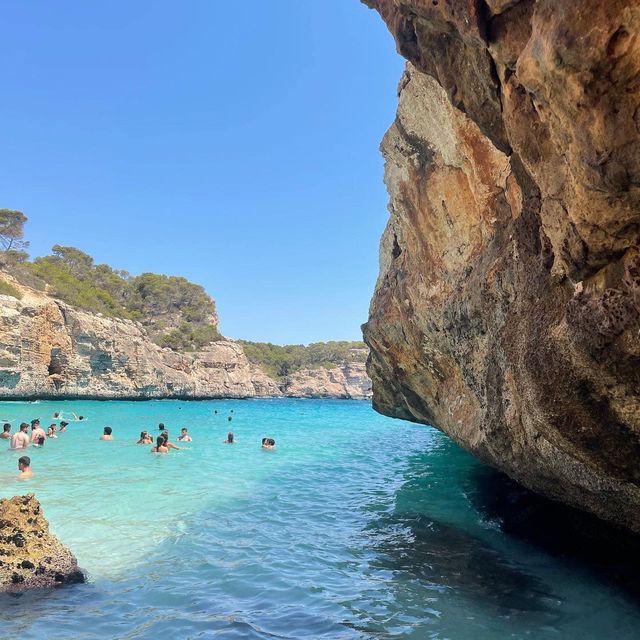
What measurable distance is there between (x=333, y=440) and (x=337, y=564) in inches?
742

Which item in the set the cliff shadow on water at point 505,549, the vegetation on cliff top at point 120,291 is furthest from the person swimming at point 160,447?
the vegetation on cliff top at point 120,291

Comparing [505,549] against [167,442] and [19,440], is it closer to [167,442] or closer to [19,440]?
[167,442]

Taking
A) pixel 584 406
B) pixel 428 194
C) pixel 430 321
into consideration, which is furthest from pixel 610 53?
pixel 430 321

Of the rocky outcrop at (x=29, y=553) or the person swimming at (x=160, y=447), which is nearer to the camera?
the rocky outcrop at (x=29, y=553)

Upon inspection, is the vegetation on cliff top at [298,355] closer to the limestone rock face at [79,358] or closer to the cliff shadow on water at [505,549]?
the limestone rock face at [79,358]

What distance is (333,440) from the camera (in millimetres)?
26000

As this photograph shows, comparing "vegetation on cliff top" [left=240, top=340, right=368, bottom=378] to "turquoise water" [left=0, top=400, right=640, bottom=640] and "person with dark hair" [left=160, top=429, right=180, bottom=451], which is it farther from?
"turquoise water" [left=0, top=400, right=640, bottom=640]

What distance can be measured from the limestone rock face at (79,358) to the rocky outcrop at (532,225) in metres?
43.2

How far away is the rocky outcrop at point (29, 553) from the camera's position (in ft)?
19.0

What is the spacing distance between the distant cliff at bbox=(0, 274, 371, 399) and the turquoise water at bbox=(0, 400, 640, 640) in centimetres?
3402

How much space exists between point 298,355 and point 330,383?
14.0m

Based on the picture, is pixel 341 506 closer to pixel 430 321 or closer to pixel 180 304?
pixel 430 321

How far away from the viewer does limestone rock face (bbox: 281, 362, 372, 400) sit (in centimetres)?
11300

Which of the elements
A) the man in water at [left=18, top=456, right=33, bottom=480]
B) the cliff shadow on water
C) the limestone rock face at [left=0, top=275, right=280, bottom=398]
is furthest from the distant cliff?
the cliff shadow on water
